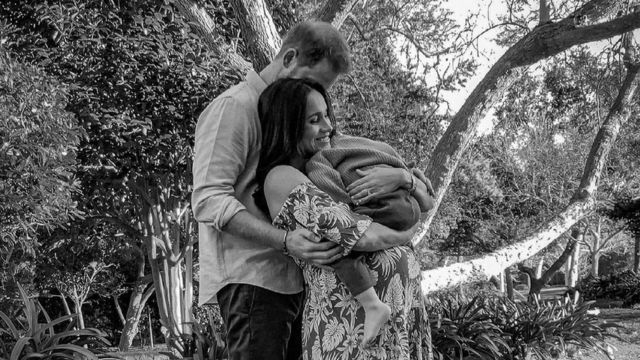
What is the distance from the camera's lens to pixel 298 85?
7.11 ft

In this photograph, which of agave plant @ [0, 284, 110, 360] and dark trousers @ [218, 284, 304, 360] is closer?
dark trousers @ [218, 284, 304, 360]

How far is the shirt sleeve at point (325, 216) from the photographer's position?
2035 millimetres

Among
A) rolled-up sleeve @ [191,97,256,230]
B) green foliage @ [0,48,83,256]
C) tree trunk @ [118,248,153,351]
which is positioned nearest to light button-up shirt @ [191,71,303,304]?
rolled-up sleeve @ [191,97,256,230]

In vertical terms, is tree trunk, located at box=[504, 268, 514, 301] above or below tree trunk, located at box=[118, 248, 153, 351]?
above

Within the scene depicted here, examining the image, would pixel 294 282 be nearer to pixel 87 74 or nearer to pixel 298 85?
pixel 298 85

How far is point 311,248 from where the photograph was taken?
6.77ft

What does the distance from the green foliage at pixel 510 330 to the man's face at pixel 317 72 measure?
173 inches

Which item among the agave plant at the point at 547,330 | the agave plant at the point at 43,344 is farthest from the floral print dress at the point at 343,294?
the agave plant at the point at 547,330

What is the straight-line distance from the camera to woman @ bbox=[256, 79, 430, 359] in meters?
2.07

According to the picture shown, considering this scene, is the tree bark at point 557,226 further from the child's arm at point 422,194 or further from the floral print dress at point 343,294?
the floral print dress at point 343,294

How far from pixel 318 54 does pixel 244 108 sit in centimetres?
32

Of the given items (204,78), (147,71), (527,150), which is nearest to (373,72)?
(204,78)

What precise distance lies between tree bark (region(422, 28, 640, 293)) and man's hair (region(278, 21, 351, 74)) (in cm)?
418

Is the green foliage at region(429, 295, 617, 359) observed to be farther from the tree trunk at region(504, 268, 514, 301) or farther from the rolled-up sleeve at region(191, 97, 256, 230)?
the tree trunk at region(504, 268, 514, 301)
